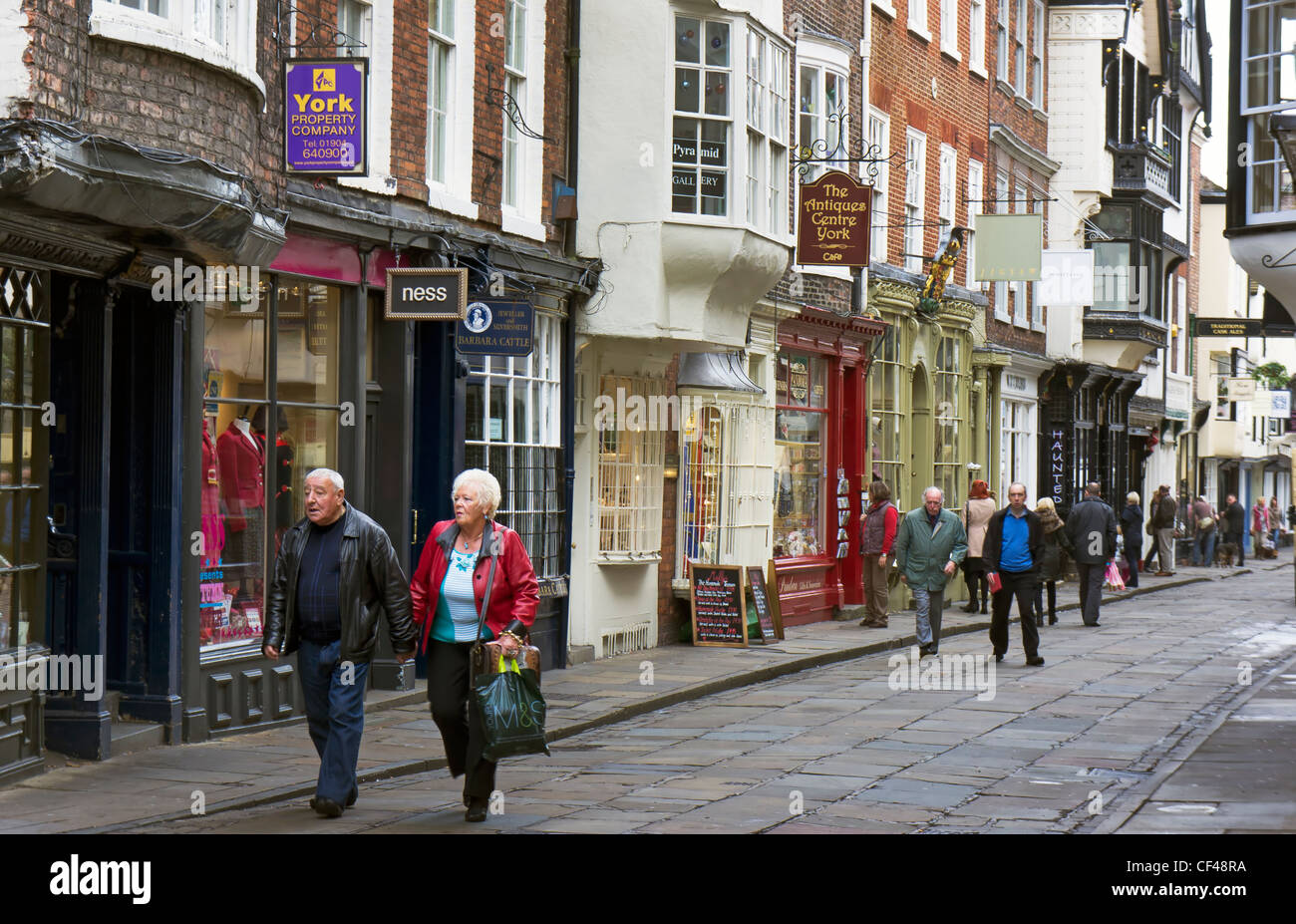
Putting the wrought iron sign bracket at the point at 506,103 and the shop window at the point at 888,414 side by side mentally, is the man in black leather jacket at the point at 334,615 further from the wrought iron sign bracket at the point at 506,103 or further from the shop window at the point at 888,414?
the shop window at the point at 888,414

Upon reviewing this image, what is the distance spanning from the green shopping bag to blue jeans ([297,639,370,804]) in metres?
0.69

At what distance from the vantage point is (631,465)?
20.3 m

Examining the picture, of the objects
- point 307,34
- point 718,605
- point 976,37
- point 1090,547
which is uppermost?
point 976,37

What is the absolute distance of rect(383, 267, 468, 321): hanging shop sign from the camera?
14602mm

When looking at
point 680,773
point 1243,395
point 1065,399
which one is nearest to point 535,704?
point 680,773

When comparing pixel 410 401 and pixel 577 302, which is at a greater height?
pixel 577 302

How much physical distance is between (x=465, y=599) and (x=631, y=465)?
34.6 feet

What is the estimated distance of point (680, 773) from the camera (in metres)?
11.6

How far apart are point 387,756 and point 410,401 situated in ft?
14.3

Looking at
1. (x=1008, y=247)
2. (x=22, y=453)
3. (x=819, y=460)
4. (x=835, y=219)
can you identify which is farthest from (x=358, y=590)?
(x=1008, y=247)

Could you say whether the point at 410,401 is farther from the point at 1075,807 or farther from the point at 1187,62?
the point at 1187,62

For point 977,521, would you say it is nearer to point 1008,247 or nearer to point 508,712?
point 1008,247

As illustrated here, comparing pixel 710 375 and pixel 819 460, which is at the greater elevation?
pixel 710 375

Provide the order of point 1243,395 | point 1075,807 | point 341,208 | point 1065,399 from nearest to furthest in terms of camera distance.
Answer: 1. point 1075,807
2. point 341,208
3. point 1065,399
4. point 1243,395
